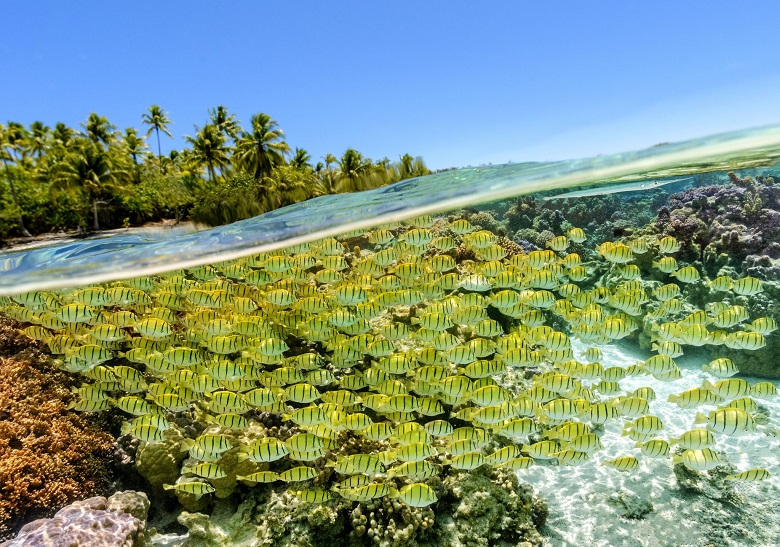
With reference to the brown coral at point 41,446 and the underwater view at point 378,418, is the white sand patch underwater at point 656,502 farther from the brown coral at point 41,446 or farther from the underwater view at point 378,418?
the brown coral at point 41,446

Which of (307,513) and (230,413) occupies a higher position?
(230,413)

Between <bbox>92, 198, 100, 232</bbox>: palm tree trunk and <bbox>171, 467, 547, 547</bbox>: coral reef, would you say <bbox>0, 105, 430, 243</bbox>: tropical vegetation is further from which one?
<bbox>171, 467, 547, 547</bbox>: coral reef

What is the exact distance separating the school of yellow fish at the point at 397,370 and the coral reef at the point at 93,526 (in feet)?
2.67

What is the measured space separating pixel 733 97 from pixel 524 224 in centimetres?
545

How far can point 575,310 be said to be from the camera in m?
7.20

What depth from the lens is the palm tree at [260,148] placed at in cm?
4353

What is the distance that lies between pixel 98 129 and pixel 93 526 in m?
59.8

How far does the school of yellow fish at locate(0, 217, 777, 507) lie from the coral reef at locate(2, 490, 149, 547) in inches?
32.0

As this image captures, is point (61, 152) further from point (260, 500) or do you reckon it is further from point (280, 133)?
point (260, 500)

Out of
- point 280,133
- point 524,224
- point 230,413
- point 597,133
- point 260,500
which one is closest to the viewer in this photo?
point 230,413

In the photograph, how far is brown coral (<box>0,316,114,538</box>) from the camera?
6.25m

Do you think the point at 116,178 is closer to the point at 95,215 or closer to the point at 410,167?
the point at 95,215

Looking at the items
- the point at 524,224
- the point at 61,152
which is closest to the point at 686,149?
the point at 524,224

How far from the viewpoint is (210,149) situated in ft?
154
